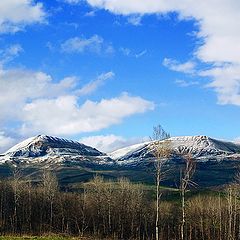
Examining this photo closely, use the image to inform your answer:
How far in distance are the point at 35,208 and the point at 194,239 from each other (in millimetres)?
54849

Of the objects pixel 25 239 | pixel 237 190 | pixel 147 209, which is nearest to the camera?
pixel 25 239

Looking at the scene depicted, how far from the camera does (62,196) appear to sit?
526ft

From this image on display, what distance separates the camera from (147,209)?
513 feet

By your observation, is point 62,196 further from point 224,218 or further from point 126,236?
point 224,218

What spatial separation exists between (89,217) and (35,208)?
64.3 feet

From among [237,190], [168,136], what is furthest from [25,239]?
[237,190]

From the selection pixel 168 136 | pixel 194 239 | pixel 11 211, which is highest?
pixel 168 136

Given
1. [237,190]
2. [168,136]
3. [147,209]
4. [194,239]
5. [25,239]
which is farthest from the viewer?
[147,209]

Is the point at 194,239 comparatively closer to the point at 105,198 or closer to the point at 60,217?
the point at 105,198

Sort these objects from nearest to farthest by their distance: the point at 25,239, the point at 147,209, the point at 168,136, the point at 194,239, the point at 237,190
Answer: the point at 25,239, the point at 168,136, the point at 237,190, the point at 194,239, the point at 147,209

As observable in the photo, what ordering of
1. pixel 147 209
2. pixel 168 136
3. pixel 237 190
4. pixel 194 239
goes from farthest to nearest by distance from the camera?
pixel 147 209
pixel 194 239
pixel 237 190
pixel 168 136

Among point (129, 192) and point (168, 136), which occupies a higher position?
point (168, 136)

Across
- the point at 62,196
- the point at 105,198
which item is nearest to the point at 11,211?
the point at 62,196

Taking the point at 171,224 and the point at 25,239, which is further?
the point at 171,224
